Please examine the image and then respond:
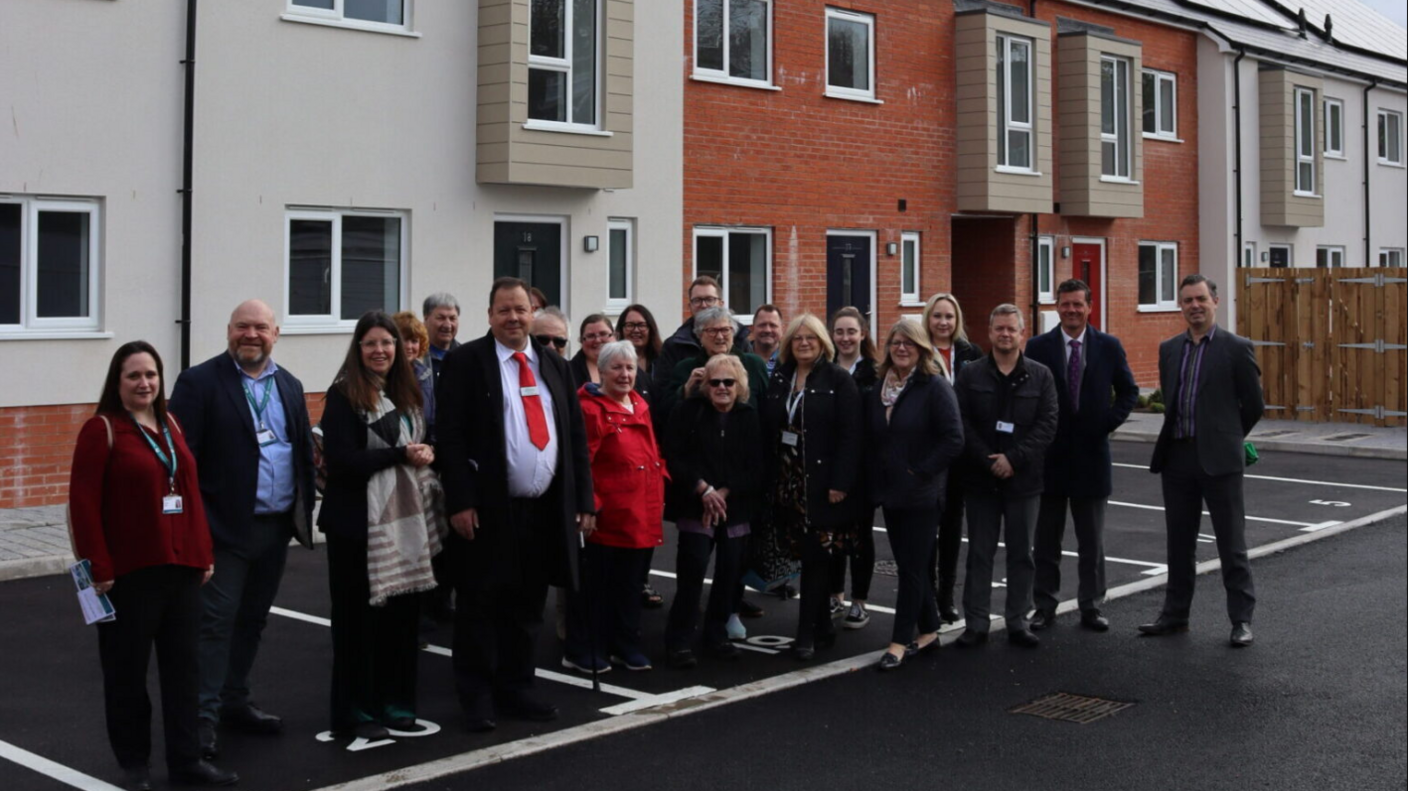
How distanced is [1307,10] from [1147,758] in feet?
122

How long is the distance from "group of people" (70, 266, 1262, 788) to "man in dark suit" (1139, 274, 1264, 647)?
0.06 ft

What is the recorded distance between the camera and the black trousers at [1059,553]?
1000 cm

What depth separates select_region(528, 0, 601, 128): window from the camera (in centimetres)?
1864

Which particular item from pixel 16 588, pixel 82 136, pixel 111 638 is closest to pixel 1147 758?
pixel 111 638


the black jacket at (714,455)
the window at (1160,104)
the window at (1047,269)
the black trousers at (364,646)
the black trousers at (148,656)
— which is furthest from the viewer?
the window at (1160,104)

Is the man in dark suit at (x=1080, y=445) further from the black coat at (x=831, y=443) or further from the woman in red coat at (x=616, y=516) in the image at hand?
the woman in red coat at (x=616, y=516)

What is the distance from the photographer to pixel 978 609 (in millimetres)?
9398

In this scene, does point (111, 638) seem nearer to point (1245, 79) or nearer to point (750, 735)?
point (750, 735)

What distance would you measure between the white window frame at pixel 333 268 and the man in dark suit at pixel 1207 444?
9695mm

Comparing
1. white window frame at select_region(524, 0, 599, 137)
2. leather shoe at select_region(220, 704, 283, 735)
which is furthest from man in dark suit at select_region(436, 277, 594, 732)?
white window frame at select_region(524, 0, 599, 137)

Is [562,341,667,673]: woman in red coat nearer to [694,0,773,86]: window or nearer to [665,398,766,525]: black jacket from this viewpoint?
[665,398,766,525]: black jacket

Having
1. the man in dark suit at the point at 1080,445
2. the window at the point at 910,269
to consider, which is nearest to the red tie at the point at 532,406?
the man in dark suit at the point at 1080,445

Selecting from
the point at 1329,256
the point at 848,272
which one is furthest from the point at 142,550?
the point at 1329,256

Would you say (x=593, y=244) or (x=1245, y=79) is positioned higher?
(x=1245, y=79)
